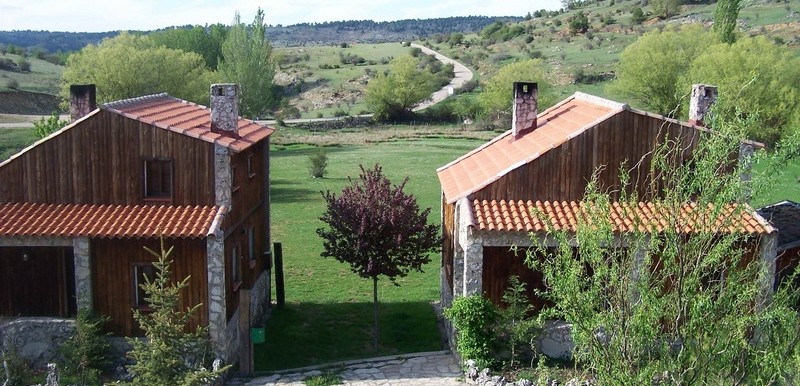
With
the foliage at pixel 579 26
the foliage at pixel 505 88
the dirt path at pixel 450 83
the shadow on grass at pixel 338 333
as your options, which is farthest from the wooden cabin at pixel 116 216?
the foliage at pixel 579 26

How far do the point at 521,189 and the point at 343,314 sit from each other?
25.6 feet

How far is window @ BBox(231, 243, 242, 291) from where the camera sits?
20812mm

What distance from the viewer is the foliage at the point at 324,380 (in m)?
18.3

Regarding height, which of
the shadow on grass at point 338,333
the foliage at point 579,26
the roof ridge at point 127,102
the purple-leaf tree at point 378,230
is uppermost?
the foliage at point 579,26

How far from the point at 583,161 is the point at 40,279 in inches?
539

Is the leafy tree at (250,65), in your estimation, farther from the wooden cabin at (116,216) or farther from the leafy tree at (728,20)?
the wooden cabin at (116,216)

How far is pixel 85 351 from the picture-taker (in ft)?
59.6

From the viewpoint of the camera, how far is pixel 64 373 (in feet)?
59.8

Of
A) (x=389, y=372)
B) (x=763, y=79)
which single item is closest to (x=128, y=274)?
(x=389, y=372)

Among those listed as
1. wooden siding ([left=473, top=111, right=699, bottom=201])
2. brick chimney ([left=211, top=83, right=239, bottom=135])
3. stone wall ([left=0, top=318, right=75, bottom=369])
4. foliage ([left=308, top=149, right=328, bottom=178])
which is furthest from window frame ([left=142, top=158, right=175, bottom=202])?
foliage ([left=308, top=149, right=328, bottom=178])

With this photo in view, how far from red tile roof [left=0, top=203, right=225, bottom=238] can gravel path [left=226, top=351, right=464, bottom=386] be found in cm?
401

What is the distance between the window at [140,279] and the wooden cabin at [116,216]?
0.02 meters

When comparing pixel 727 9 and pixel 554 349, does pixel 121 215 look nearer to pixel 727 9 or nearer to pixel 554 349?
pixel 554 349

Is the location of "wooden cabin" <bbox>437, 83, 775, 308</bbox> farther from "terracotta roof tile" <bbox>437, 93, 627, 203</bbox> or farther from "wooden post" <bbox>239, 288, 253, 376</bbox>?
"wooden post" <bbox>239, 288, 253, 376</bbox>
